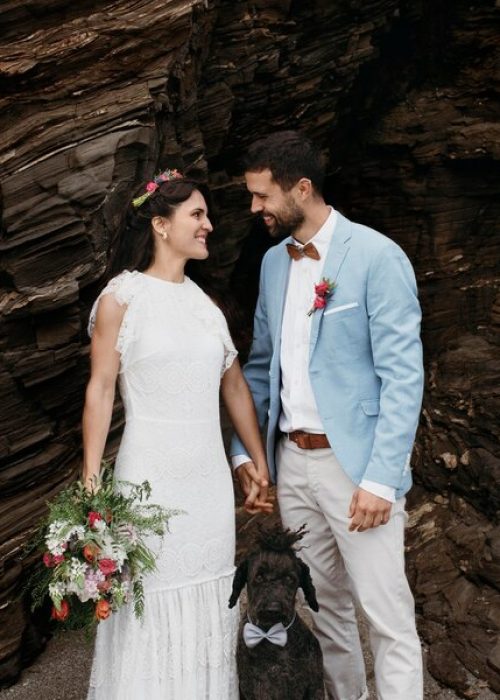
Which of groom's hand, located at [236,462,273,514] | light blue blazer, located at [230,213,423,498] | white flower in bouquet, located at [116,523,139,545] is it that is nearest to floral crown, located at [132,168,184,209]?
light blue blazer, located at [230,213,423,498]

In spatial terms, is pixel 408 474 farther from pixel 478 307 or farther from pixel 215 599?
pixel 478 307

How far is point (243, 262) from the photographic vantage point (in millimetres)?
10320

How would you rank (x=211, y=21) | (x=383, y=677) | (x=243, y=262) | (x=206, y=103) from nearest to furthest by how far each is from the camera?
(x=383, y=677) → (x=211, y=21) → (x=206, y=103) → (x=243, y=262)

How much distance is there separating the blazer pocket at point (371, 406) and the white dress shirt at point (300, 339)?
266 mm

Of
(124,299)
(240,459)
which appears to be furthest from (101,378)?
(240,459)

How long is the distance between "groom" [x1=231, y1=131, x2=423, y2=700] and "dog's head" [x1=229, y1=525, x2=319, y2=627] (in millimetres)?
364

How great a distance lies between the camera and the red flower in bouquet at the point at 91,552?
4102 millimetres

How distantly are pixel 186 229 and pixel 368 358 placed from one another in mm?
1258

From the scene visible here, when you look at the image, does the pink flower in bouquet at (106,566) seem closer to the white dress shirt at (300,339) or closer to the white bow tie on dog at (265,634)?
the white bow tie on dog at (265,634)

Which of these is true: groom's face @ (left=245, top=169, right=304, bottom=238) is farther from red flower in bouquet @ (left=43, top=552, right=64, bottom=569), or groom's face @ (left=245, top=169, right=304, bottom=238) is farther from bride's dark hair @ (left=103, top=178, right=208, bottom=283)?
red flower in bouquet @ (left=43, top=552, right=64, bottom=569)

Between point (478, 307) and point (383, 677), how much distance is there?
263 inches

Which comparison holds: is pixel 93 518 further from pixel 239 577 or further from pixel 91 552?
pixel 239 577

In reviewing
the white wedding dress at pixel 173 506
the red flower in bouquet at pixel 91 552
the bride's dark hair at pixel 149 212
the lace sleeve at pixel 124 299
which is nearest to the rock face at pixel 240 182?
the bride's dark hair at pixel 149 212

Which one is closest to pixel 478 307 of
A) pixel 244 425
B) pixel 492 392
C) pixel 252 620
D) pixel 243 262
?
pixel 492 392
